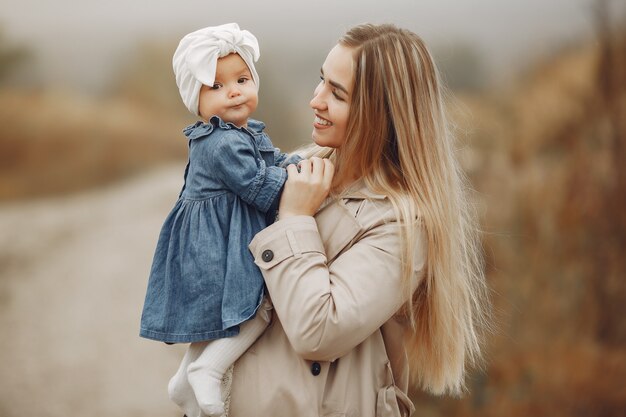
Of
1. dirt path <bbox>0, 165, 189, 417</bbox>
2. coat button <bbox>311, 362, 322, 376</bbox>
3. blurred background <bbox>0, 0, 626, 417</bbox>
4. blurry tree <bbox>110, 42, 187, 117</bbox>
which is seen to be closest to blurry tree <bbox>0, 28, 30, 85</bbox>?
blurred background <bbox>0, 0, 626, 417</bbox>

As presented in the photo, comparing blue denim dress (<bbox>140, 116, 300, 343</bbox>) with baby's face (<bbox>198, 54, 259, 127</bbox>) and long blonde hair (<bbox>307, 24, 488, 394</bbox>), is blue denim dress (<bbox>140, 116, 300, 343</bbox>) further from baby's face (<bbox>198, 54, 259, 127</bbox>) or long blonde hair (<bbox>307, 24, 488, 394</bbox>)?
long blonde hair (<bbox>307, 24, 488, 394</bbox>)

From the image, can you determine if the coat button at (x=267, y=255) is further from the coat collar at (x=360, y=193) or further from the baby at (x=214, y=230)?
the coat collar at (x=360, y=193)

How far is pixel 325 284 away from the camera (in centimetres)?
179

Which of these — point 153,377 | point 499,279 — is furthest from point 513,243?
point 153,377

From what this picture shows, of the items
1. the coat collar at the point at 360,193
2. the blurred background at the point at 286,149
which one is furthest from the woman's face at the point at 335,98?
the blurred background at the point at 286,149

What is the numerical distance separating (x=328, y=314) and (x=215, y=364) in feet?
0.94

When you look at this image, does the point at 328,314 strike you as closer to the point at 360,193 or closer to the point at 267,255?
the point at 267,255

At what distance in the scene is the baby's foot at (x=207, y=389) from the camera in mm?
1812

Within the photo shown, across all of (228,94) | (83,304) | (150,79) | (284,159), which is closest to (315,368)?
(284,159)

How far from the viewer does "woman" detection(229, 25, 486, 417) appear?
5.89 ft

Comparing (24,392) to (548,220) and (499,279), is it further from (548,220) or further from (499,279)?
(548,220)

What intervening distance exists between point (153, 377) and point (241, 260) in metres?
4.45

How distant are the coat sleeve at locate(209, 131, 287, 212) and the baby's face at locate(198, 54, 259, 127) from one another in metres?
0.06

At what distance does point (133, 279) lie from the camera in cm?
644
